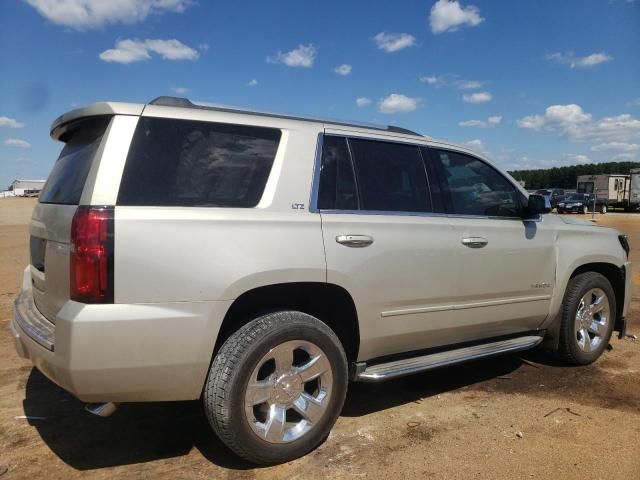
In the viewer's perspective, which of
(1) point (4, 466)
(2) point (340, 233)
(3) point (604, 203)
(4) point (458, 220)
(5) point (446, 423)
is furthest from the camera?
(3) point (604, 203)

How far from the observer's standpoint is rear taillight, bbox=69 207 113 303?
256 centimetres

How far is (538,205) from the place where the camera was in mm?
4336

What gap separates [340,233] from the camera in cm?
325

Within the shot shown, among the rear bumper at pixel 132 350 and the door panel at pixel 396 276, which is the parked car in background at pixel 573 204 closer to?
the door panel at pixel 396 276

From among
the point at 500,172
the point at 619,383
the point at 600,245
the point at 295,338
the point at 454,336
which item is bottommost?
the point at 619,383

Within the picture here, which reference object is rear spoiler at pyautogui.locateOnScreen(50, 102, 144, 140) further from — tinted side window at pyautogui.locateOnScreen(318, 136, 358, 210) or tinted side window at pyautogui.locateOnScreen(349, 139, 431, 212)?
tinted side window at pyautogui.locateOnScreen(349, 139, 431, 212)

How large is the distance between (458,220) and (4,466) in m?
3.23

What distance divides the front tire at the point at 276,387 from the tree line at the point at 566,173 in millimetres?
103637

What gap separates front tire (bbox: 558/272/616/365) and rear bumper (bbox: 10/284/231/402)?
127 inches

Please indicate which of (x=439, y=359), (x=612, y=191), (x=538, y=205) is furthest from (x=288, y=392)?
(x=612, y=191)

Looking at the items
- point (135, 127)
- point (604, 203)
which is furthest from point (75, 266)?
point (604, 203)

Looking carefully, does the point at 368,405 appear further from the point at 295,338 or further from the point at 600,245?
the point at 600,245

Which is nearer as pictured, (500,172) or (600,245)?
(500,172)

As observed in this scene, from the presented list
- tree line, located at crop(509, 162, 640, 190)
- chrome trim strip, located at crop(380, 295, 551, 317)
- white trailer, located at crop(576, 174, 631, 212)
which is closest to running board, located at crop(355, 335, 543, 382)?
chrome trim strip, located at crop(380, 295, 551, 317)
